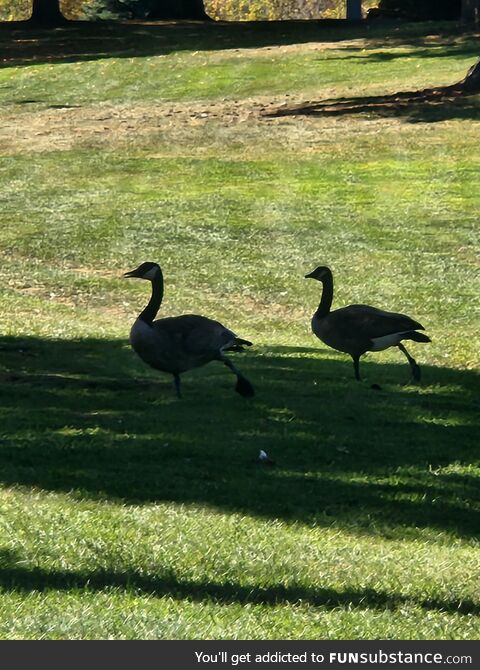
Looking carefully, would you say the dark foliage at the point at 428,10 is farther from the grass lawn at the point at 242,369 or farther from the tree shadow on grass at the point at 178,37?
the grass lawn at the point at 242,369

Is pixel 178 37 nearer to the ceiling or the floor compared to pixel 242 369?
nearer to the ceiling

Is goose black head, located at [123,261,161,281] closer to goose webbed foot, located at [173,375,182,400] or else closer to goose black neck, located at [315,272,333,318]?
goose webbed foot, located at [173,375,182,400]

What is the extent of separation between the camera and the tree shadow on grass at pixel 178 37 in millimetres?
52969

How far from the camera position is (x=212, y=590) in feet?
27.3

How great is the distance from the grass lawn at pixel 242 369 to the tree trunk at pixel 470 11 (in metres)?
5.71

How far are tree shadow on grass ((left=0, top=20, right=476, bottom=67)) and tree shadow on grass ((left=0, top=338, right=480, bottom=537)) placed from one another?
34.7 metres

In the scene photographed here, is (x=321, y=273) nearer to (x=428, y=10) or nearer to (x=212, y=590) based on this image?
(x=212, y=590)

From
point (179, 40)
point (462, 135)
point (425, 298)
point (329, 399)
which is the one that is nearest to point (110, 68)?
point (179, 40)

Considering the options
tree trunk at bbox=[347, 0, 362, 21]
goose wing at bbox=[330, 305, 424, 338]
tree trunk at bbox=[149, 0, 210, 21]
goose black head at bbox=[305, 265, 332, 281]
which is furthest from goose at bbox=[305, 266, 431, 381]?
tree trunk at bbox=[149, 0, 210, 21]

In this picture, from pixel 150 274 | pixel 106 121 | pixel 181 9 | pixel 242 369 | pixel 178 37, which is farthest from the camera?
pixel 181 9

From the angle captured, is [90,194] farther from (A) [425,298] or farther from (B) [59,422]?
(B) [59,422]

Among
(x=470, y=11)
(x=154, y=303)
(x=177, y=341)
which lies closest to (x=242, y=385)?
(x=177, y=341)

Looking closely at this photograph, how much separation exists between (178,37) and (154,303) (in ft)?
150
